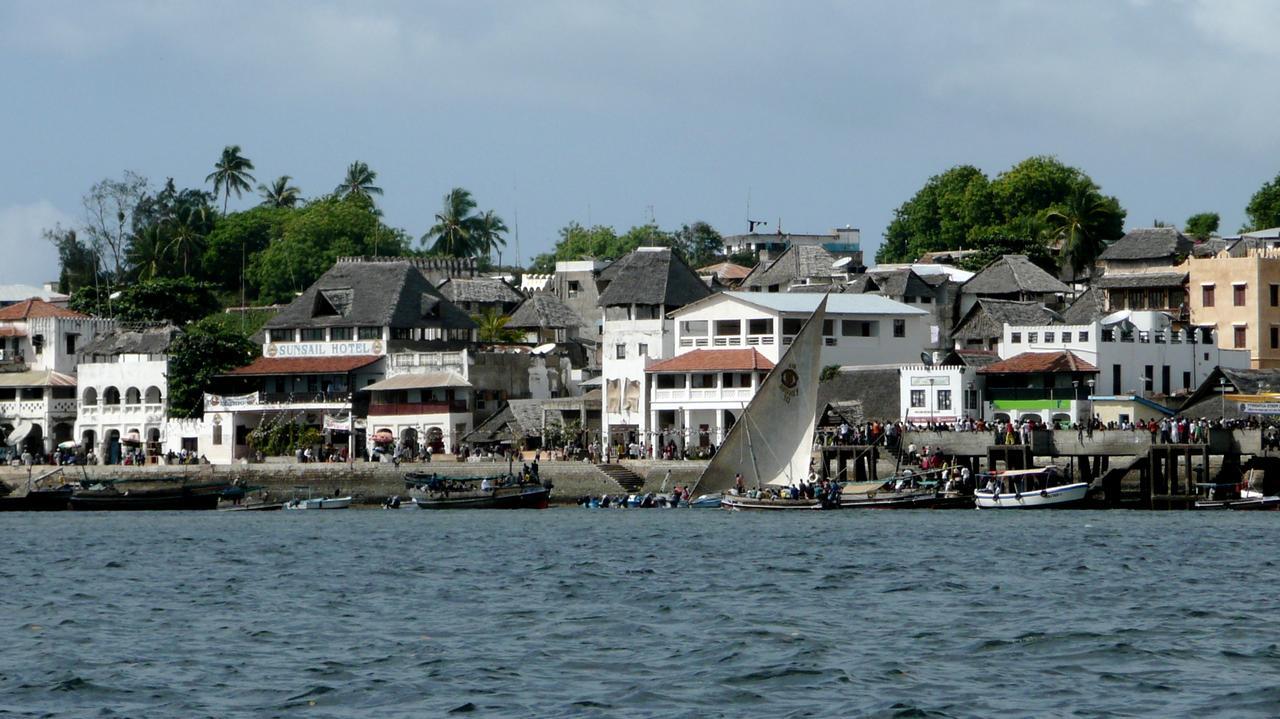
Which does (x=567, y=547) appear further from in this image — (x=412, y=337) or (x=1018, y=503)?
(x=412, y=337)

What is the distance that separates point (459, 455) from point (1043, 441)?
95.6 ft

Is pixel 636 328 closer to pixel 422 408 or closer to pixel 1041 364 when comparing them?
pixel 422 408

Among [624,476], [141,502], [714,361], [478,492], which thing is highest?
[714,361]

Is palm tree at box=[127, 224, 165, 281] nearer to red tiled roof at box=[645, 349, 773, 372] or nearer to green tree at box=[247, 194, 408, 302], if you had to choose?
green tree at box=[247, 194, 408, 302]

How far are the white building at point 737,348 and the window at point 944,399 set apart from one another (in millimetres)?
7622

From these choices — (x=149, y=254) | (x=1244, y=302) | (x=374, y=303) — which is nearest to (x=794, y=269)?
(x=374, y=303)

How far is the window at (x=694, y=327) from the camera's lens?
10456cm

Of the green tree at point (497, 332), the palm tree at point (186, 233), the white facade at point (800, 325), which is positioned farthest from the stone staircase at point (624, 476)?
the palm tree at point (186, 233)

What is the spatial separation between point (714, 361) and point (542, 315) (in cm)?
2934

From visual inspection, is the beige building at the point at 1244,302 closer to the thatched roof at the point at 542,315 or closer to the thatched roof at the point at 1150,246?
the thatched roof at the point at 1150,246

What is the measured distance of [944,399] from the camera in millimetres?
95188

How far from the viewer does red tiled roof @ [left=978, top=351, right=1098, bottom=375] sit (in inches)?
3698

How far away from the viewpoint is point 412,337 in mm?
113812

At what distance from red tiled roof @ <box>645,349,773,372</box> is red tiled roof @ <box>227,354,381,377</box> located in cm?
1742
